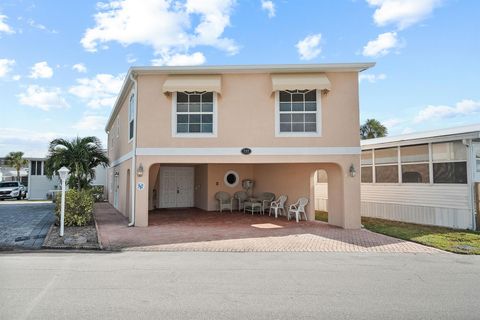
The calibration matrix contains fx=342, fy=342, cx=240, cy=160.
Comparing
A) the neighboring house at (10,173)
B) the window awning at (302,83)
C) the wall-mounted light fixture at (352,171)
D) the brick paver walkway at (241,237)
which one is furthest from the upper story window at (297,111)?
the neighboring house at (10,173)

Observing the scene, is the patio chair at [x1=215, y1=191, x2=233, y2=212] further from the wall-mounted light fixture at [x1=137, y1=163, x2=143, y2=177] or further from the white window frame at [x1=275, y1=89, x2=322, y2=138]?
the white window frame at [x1=275, y1=89, x2=322, y2=138]

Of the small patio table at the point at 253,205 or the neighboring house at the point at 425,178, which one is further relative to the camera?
the small patio table at the point at 253,205

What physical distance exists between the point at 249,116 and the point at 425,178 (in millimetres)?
8436

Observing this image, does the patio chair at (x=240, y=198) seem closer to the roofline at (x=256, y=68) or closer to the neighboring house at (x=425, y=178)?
the neighboring house at (x=425, y=178)

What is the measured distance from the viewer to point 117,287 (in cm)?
643

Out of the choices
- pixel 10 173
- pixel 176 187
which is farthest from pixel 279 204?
pixel 10 173

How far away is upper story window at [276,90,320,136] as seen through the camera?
14.7 metres

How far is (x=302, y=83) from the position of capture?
1387cm

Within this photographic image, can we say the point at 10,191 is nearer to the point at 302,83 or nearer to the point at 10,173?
the point at 10,173

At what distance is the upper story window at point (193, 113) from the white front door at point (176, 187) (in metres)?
8.23

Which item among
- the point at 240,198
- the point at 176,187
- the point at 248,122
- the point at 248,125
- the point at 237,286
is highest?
the point at 248,122

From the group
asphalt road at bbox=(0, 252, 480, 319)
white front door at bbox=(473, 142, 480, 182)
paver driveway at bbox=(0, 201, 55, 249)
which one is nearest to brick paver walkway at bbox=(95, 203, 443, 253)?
asphalt road at bbox=(0, 252, 480, 319)

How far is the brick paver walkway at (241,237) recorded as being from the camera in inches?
414

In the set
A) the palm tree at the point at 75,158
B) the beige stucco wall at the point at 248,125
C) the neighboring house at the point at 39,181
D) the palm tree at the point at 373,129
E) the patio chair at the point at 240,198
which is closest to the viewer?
the beige stucco wall at the point at 248,125
